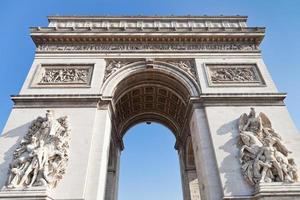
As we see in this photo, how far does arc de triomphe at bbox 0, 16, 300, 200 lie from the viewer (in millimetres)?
8758

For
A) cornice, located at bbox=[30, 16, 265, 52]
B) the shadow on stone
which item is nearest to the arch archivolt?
cornice, located at bbox=[30, 16, 265, 52]

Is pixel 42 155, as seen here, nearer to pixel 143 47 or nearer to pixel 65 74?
pixel 65 74

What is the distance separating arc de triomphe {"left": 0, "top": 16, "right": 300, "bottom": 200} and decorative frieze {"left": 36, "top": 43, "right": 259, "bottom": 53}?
61mm

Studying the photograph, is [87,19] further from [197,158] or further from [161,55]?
[197,158]

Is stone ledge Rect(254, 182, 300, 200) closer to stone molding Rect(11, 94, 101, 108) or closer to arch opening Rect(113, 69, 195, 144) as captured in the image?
arch opening Rect(113, 69, 195, 144)

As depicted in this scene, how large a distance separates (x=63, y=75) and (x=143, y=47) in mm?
4815

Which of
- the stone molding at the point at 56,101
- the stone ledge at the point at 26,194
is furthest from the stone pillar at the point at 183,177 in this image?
the stone ledge at the point at 26,194

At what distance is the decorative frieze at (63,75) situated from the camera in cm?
1194

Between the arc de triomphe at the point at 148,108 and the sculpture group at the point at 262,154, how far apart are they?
0.13 ft

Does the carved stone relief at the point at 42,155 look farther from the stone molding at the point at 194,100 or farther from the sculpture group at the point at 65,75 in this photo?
the sculpture group at the point at 65,75

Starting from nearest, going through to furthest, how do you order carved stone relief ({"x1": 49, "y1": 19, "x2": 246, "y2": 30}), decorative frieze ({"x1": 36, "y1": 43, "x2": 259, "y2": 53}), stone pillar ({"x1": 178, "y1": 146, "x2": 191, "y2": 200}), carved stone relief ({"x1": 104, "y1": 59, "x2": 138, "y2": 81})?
1. carved stone relief ({"x1": 104, "y1": 59, "x2": 138, "y2": 81})
2. decorative frieze ({"x1": 36, "y1": 43, "x2": 259, "y2": 53})
3. stone pillar ({"x1": 178, "y1": 146, "x2": 191, "y2": 200})
4. carved stone relief ({"x1": 49, "y1": 19, "x2": 246, "y2": 30})

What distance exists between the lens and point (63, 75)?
40.5 ft

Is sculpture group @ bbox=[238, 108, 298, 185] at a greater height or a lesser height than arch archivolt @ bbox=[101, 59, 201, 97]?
lesser

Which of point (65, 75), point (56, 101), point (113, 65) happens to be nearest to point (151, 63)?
point (113, 65)
